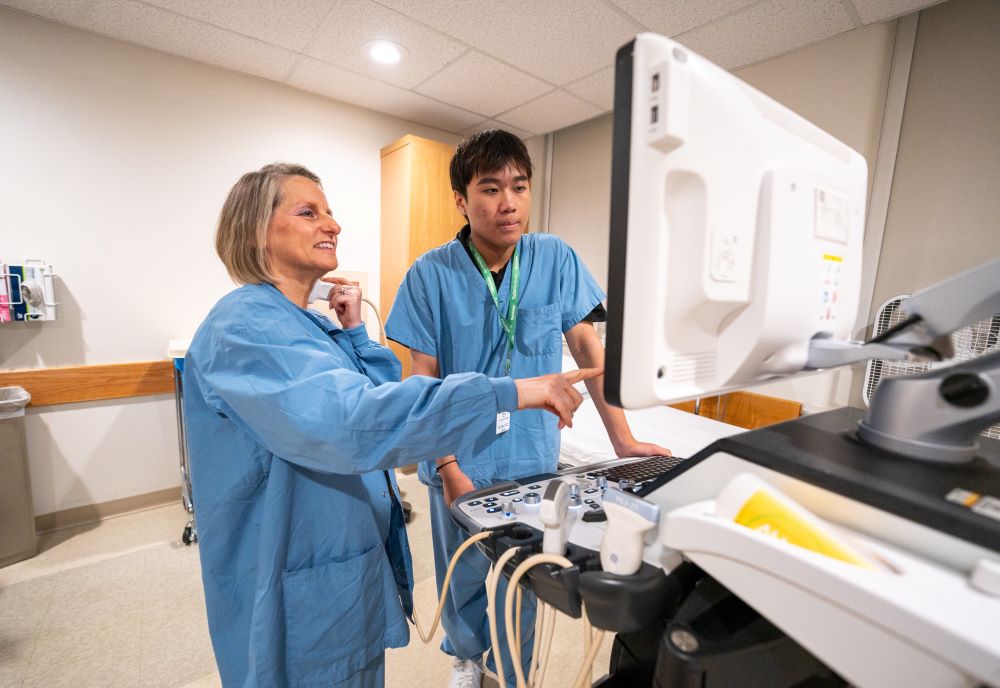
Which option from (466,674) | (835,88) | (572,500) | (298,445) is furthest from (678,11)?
(466,674)

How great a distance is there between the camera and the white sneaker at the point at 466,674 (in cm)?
145

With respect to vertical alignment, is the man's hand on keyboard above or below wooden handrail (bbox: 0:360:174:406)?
above

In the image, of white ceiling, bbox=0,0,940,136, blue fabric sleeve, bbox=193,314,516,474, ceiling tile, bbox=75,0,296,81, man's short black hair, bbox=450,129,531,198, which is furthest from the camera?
ceiling tile, bbox=75,0,296,81

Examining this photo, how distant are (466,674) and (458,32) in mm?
2651

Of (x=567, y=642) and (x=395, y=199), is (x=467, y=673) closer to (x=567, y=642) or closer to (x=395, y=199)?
(x=567, y=642)

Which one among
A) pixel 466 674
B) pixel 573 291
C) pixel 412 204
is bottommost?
pixel 466 674

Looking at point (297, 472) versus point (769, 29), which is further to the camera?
point (769, 29)

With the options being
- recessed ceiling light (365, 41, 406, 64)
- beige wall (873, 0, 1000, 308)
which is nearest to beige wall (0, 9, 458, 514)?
recessed ceiling light (365, 41, 406, 64)

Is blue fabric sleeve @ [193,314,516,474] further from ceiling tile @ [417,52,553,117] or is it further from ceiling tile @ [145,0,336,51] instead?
ceiling tile @ [417,52,553,117]

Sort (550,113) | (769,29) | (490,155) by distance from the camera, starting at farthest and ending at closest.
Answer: (550,113)
(769,29)
(490,155)

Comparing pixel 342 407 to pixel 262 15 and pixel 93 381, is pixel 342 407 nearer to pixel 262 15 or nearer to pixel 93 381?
pixel 262 15

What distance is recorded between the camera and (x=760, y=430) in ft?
2.02

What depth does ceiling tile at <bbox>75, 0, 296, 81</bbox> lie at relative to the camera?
202cm

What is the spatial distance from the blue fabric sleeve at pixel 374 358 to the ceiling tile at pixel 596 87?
210 centimetres
